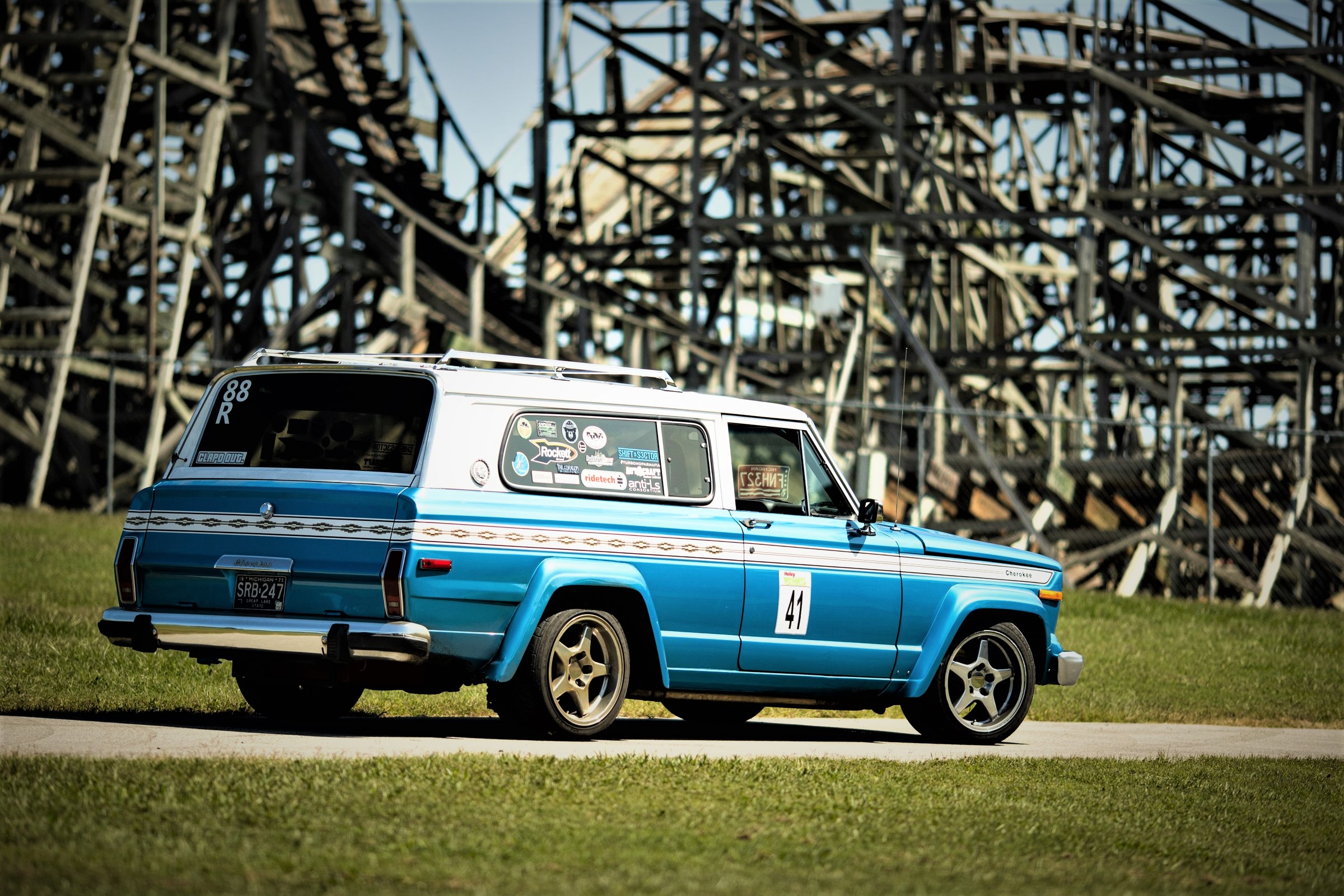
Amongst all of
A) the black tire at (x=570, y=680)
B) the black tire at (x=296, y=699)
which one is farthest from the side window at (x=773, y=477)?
the black tire at (x=296, y=699)

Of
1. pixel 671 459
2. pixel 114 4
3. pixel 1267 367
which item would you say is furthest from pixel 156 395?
pixel 1267 367

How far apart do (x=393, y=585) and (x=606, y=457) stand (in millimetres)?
1449

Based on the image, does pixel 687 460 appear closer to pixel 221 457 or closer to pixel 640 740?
pixel 640 740

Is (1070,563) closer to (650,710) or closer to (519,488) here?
(650,710)

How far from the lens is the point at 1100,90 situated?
81.4 feet

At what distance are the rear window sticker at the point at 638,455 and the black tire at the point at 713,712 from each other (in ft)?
6.12

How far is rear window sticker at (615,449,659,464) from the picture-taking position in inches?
372

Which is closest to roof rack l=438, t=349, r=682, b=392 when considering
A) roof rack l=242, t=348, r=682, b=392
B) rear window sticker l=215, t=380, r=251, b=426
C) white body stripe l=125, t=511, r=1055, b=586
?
roof rack l=242, t=348, r=682, b=392

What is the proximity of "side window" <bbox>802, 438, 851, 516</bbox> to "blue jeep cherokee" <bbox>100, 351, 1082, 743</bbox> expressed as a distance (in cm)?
1

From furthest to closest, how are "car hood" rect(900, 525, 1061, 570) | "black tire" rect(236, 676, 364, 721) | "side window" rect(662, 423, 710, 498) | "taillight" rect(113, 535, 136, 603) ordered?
"car hood" rect(900, 525, 1061, 570)
"black tire" rect(236, 676, 364, 721)
"side window" rect(662, 423, 710, 498)
"taillight" rect(113, 535, 136, 603)

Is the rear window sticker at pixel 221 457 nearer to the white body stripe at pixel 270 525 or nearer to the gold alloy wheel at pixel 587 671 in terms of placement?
the white body stripe at pixel 270 525

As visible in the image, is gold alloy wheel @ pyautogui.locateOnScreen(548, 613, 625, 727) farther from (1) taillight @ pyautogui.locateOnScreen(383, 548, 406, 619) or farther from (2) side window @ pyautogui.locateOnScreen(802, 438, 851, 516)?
(2) side window @ pyautogui.locateOnScreen(802, 438, 851, 516)

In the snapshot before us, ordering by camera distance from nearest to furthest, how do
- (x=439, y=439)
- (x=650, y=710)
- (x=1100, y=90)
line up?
(x=439, y=439) < (x=650, y=710) < (x=1100, y=90)

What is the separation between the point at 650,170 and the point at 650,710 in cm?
2334
